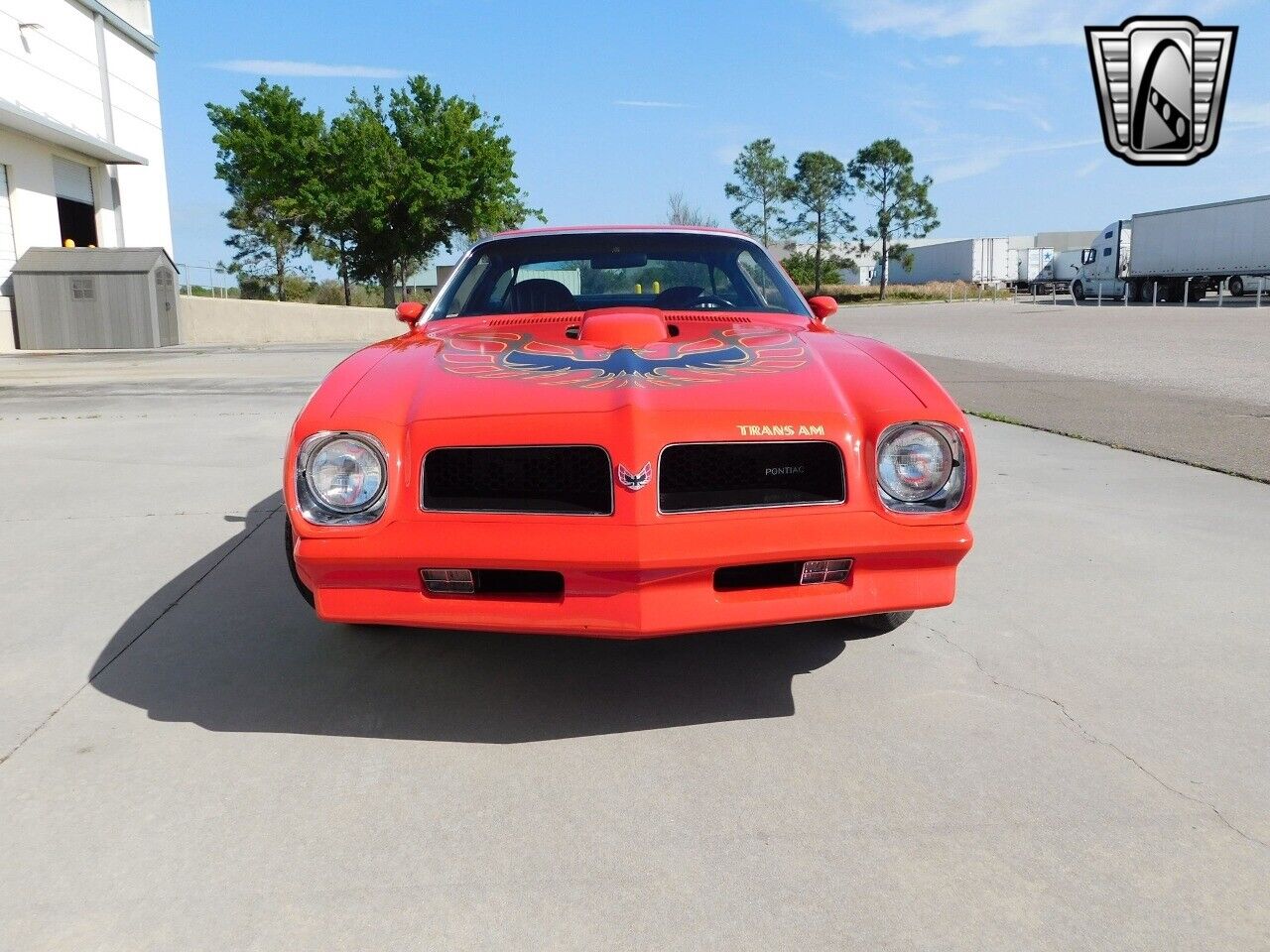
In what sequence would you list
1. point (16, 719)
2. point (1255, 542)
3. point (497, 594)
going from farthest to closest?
point (1255, 542), point (16, 719), point (497, 594)

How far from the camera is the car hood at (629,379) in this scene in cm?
260

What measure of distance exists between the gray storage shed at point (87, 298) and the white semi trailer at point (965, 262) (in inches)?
2037

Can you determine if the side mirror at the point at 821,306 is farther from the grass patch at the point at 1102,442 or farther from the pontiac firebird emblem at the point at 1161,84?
the pontiac firebird emblem at the point at 1161,84

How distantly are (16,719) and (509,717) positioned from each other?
1.36m

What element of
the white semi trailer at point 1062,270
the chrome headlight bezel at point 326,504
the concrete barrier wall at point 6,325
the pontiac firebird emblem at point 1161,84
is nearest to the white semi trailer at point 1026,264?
the white semi trailer at point 1062,270

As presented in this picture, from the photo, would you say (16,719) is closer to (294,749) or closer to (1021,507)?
(294,749)

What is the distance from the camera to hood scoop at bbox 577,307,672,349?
3.29 metres

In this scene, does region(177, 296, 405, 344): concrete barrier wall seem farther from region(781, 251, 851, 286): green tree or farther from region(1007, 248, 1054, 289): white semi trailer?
region(1007, 248, 1054, 289): white semi trailer

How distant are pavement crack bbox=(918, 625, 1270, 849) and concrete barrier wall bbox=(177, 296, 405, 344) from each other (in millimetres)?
21690

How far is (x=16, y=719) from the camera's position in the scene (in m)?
2.79

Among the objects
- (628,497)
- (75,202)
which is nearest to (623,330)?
(628,497)

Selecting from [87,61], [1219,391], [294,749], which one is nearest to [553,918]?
[294,749]

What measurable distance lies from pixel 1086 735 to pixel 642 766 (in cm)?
118

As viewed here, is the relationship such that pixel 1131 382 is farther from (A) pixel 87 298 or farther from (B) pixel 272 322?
(B) pixel 272 322
